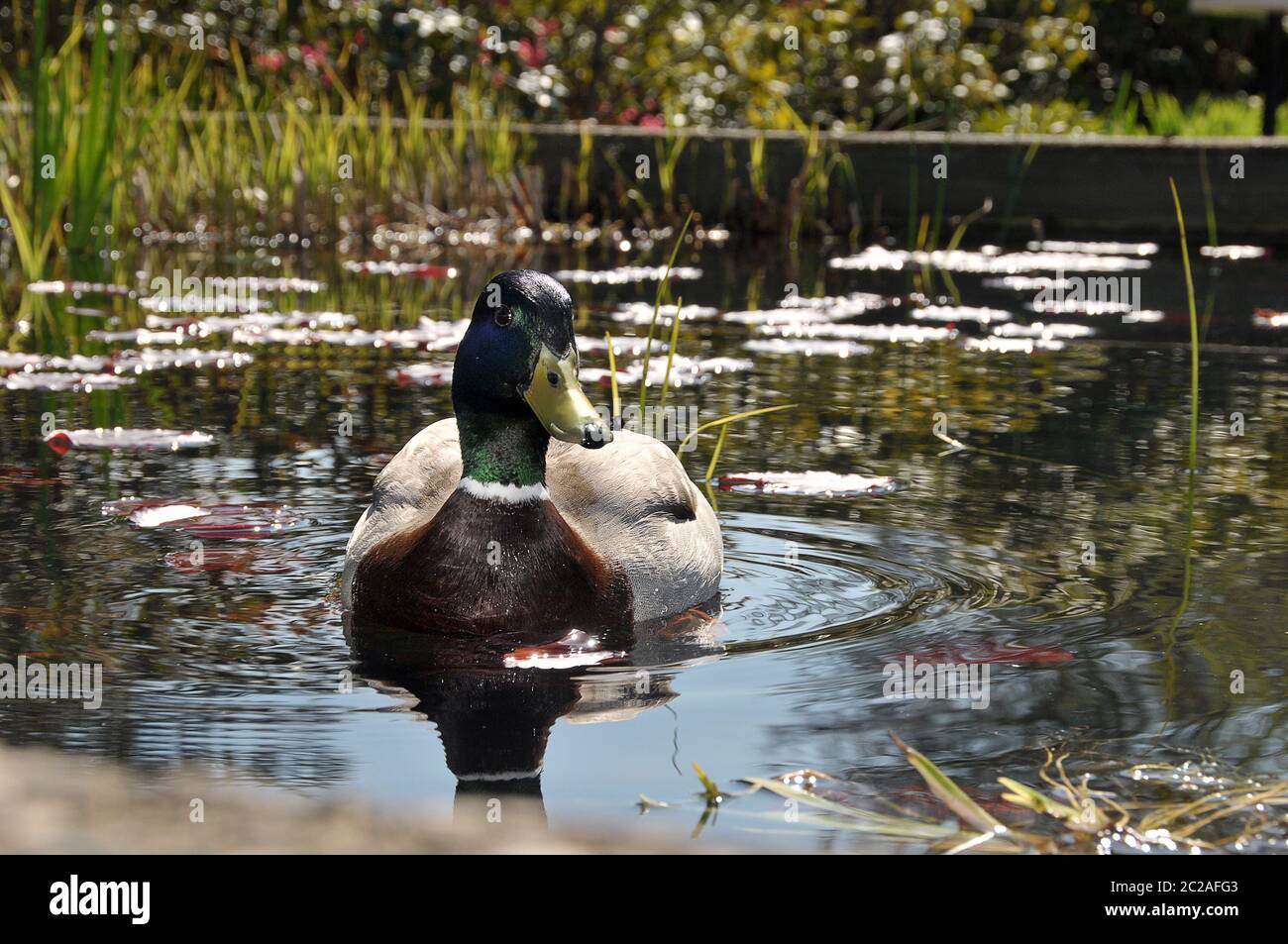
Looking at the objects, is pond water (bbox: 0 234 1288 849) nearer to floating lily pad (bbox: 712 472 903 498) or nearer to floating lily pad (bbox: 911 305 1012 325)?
floating lily pad (bbox: 712 472 903 498)

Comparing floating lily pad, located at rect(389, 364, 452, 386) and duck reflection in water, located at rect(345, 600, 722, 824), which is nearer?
duck reflection in water, located at rect(345, 600, 722, 824)

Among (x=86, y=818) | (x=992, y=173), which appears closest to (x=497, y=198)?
(x=992, y=173)

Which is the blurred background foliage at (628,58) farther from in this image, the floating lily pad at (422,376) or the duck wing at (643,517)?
the duck wing at (643,517)

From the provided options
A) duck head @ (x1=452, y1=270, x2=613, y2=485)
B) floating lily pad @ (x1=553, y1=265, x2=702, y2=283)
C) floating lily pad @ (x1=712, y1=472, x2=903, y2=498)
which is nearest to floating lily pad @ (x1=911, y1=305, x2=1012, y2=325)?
floating lily pad @ (x1=553, y1=265, x2=702, y2=283)

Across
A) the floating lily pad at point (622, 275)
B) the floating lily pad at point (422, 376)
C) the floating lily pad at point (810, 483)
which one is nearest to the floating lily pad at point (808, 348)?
the floating lily pad at point (422, 376)

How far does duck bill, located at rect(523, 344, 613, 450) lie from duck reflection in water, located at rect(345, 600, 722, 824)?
43cm

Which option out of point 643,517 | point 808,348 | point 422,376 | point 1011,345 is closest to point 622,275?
point 808,348

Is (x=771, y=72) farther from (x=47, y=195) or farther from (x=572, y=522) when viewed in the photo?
(x=572, y=522)

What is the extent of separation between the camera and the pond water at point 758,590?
3.46 meters

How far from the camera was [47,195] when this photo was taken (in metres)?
8.75

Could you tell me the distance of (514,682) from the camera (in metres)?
3.90

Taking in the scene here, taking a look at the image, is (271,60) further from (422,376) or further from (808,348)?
(422,376)

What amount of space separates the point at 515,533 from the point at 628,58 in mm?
11269

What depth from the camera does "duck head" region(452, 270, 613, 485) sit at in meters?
4.08
